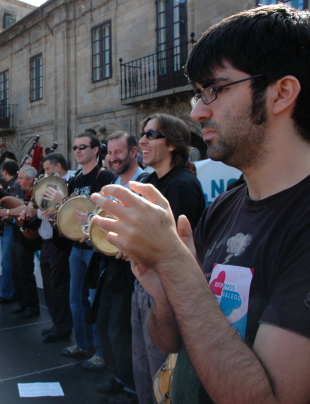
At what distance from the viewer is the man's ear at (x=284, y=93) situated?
119 centimetres

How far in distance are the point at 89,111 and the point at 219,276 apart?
13.8m

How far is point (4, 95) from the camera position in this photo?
20188 millimetres

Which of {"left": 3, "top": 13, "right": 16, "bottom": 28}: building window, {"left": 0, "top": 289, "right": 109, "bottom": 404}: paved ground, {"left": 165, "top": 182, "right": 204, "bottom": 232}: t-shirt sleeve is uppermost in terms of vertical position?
{"left": 3, "top": 13, "right": 16, "bottom": 28}: building window

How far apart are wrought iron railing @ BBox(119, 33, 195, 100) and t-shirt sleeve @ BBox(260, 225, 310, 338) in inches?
403

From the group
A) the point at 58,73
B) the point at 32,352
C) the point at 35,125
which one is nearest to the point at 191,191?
the point at 32,352

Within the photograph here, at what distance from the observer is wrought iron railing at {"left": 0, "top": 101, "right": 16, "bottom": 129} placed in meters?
19.1

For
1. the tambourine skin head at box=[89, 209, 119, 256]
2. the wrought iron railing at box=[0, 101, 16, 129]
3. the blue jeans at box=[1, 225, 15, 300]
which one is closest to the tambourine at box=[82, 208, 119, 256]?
the tambourine skin head at box=[89, 209, 119, 256]

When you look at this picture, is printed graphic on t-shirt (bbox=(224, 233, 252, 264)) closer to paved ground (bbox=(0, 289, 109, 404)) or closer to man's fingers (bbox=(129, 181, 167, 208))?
man's fingers (bbox=(129, 181, 167, 208))

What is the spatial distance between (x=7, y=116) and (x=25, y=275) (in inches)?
623

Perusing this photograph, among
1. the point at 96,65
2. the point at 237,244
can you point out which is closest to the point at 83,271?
the point at 237,244

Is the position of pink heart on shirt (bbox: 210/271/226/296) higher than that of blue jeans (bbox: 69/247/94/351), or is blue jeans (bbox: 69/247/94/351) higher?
Result: pink heart on shirt (bbox: 210/271/226/296)

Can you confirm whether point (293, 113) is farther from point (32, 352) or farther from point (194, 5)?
point (194, 5)

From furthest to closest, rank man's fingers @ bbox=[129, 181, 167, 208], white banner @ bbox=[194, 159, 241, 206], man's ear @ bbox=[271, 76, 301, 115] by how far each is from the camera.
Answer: white banner @ bbox=[194, 159, 241, 206] < man's ear @ bbox=[271, 76, 301, 115] < man's fingers @ bbox=[129, 181, 167, 208]

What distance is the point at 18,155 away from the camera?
18.9m
